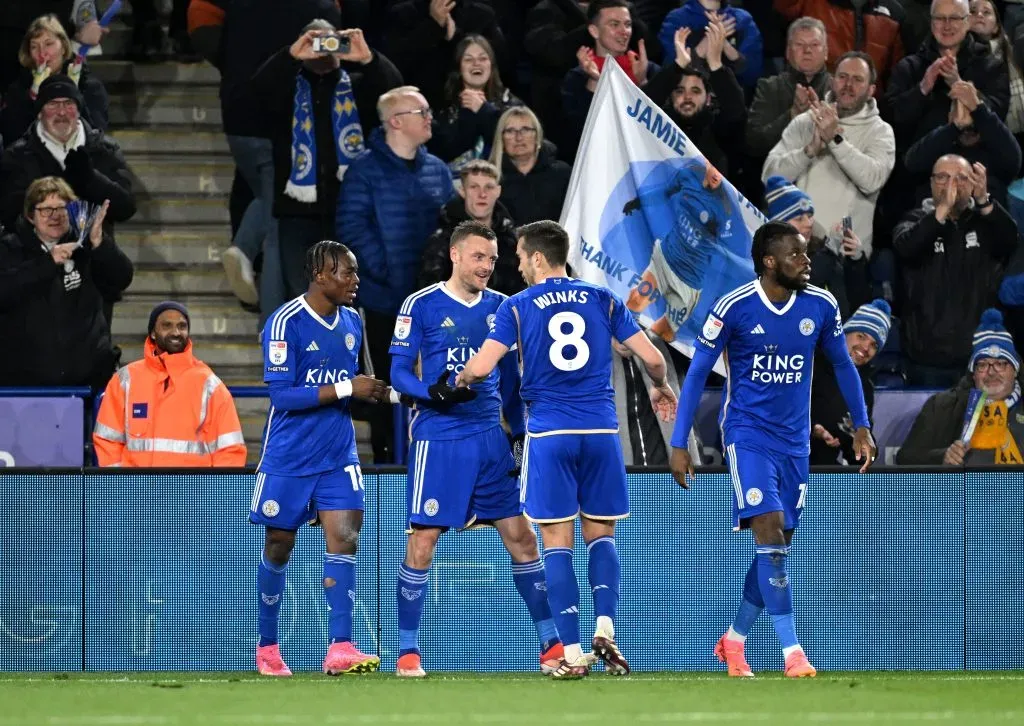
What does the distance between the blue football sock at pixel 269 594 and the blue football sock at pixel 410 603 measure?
593 mm

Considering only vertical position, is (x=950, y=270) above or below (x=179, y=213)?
below

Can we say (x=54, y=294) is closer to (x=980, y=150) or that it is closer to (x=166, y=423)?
(x=166, y=423)

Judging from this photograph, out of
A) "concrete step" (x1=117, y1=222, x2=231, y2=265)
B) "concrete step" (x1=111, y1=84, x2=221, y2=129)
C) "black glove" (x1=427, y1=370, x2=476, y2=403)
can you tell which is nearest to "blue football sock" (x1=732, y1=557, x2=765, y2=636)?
"black glove" (x1=427, y1=370, x2=476, y2=403)

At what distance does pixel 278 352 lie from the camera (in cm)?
927

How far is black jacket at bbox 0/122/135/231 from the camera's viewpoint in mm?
12164

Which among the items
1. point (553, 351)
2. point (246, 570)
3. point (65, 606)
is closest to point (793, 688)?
point (553, 351)

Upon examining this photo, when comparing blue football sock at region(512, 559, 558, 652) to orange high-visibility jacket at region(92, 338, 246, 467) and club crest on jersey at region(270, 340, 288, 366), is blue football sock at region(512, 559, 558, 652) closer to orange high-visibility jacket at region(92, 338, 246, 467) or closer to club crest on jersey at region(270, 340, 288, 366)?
club crest on jersey at region(270, 340, 288, 366)

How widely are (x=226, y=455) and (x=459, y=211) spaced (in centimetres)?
203

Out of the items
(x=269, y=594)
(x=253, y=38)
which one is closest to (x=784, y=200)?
(x=253, y=38)

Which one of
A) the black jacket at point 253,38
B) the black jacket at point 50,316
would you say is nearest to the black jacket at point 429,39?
the black jacket at point 253,38

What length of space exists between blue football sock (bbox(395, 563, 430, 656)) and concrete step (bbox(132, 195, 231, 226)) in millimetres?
5284

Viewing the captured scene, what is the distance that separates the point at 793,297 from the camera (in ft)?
30.2

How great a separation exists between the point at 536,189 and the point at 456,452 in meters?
3.27

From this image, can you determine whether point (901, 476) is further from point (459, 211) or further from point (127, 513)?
point (127, 513)
